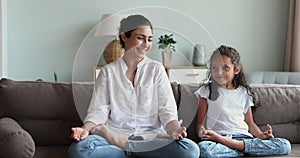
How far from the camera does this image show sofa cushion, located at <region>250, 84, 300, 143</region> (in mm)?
2279

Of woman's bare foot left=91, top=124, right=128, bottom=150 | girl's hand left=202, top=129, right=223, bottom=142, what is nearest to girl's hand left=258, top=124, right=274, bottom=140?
girl's hand left=202, top=129, right=223, bottom=142

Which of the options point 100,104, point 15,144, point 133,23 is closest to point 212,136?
point 100,104

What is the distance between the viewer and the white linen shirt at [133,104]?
1.97 meters

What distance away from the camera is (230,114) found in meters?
2.18

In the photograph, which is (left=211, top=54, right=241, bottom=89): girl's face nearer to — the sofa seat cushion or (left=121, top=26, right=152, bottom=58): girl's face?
(left=121, top=26, right=152, bottom=58): girl's face

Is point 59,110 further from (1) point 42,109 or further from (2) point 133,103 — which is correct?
(2) point 133,103

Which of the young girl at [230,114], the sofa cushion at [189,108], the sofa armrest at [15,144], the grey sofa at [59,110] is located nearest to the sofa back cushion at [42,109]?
the grey sofa at [59,110]

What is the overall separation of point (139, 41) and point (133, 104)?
0.28 meters

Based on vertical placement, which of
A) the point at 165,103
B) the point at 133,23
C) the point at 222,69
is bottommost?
the point at 165,103

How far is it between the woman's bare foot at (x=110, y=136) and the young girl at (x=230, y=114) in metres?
0.37

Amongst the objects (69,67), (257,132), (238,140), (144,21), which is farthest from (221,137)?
(69,67)

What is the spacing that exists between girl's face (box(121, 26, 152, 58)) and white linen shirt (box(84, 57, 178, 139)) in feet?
0.31

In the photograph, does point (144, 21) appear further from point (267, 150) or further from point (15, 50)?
point (15, 50)

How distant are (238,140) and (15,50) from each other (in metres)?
2.44
